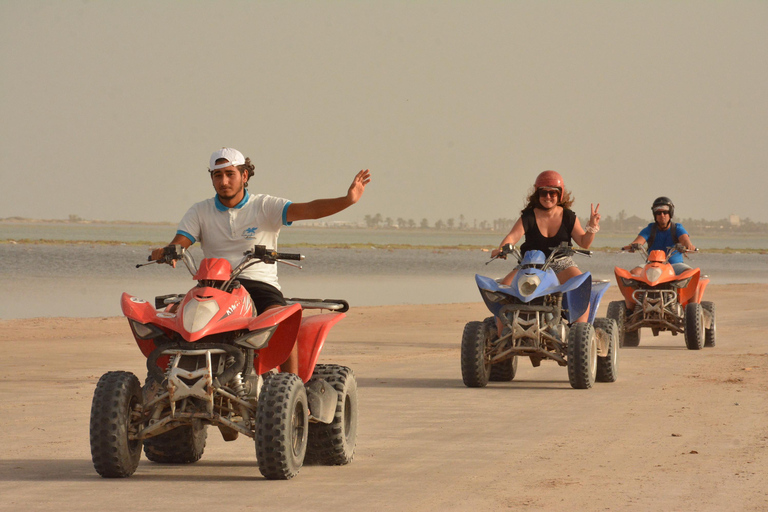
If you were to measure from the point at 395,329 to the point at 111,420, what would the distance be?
1667 cm

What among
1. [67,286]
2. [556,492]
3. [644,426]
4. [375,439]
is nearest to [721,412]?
[644,426]

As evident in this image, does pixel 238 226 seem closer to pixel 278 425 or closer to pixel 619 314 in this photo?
pixel 278 425

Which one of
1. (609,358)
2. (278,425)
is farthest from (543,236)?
(278,425)

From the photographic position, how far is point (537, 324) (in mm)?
11945

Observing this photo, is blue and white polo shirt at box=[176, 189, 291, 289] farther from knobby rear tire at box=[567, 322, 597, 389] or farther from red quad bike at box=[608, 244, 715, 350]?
red quad bike at box=[608, 244, 715, 350]

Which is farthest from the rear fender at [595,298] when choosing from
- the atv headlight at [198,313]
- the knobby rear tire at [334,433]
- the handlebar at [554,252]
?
the atv headlight at [198,313]

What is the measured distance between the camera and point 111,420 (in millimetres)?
6910

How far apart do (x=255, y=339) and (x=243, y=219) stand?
1.03 metres

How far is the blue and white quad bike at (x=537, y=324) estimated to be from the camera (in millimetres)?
11961

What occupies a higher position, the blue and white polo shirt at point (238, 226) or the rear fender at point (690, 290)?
the blue and white polo shirt at point (238, 226)

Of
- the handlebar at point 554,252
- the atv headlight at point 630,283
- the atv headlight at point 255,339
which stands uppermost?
the handlebar at point 554,252

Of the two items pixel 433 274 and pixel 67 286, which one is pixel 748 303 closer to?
pixel 67 286

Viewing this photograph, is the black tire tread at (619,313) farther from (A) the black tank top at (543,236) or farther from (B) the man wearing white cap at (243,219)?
(B) the man wearing white cap at (243,219)

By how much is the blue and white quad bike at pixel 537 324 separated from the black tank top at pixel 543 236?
0.18 meters
